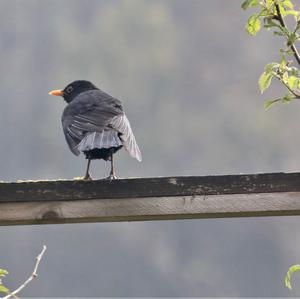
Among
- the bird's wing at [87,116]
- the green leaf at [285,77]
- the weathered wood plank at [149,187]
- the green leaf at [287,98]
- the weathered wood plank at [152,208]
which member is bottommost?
the weathered wood plank at [152,208]

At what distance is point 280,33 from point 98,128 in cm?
153

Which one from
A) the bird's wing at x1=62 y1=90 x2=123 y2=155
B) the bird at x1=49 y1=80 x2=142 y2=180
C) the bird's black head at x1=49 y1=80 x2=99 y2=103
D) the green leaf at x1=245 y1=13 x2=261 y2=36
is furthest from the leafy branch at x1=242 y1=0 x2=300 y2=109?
the bird's black head at x1=49 y1=80 x2=99 y2=103

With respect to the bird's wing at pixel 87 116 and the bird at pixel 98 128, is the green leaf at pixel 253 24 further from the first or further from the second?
the bird's wing at pixel 87 116

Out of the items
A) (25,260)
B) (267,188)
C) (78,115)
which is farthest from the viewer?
(25,260)

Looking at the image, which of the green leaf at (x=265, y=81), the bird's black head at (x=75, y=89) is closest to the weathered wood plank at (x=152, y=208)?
the green leaf at (x=265, y=81)

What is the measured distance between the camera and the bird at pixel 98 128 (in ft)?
12.4

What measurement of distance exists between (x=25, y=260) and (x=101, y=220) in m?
26.8

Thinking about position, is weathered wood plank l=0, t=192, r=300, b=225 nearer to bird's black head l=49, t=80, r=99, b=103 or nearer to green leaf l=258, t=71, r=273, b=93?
green leaf l=258, t=71, r=273, b=93

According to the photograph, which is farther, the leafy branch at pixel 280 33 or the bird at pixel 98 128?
the bird at pixel 98 128

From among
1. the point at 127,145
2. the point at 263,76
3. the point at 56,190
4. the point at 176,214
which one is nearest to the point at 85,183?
the point at 56,190

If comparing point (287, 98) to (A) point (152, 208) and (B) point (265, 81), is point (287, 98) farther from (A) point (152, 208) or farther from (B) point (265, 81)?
(A) point (152, 208)

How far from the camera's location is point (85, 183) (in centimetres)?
248

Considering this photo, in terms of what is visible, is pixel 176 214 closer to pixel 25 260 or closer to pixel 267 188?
pixel 267 188

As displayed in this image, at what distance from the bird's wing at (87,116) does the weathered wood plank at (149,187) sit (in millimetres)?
1300
